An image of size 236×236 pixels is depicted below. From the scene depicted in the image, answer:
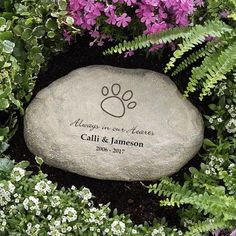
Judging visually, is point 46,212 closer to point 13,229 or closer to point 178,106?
point 13,229

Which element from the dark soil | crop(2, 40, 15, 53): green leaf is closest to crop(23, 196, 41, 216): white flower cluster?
the dark soil

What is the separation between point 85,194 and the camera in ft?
6.67

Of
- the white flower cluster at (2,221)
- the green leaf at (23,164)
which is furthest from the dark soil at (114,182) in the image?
the white flower cluster at (2,221)

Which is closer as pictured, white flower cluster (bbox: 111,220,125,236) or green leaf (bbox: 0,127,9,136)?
white flower cluster (bbox: 111,220,125,236)

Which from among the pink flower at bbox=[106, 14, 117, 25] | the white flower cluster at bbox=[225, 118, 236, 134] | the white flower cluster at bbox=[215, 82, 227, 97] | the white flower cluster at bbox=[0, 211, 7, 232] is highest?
the pink flower at bbox=[106, 14, 117, 25]

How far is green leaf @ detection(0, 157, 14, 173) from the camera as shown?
6.66 feet

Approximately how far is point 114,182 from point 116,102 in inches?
11.3

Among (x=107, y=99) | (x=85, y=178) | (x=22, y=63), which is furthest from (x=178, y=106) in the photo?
(x=22, y=63)

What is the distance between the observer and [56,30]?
2.24 meters

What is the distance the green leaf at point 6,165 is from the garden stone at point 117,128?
0.50 feet

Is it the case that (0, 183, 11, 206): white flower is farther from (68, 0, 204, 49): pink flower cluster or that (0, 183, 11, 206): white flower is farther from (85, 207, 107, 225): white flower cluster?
(68, 0, 204, 49): pink flower cluster

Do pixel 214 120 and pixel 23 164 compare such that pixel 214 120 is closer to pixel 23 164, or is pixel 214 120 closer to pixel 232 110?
pixel 232 110

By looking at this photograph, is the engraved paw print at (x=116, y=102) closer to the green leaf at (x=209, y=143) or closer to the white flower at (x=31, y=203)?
the green leaf at (x=209, y=143)

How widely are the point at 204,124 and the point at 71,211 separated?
580mm
